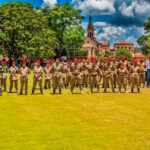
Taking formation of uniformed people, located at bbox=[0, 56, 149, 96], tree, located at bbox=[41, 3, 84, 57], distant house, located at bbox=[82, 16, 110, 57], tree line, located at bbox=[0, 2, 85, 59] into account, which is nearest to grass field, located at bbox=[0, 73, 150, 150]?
formation of uniformed people, located at bbox=[0, 56, 149, 96]

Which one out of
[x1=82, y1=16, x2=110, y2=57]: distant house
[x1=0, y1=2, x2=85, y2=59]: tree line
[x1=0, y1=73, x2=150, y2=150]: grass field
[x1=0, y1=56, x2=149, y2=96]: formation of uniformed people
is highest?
[x1=82, y1=16, x2=110, y2=57]: distant house

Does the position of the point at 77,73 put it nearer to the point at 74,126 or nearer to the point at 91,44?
the point at 74,126

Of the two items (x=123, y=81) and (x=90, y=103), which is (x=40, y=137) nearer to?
(x=90, y=103)


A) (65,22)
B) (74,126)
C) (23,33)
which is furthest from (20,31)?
(74,126)

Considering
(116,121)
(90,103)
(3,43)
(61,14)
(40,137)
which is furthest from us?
(61,14)

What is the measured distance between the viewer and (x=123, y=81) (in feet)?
52.9

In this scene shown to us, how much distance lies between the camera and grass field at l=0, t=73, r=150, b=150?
20.9 ft

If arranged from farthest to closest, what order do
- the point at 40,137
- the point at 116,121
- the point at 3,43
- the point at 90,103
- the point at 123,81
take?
the point at 3,43
the point at 123,81
the point at 90,103
the point at 116,121
the point at 40,137

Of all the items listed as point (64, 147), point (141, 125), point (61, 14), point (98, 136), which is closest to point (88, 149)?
point (64, 147)

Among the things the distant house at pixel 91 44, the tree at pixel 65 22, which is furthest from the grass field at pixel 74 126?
the distant house at pixel 91 44

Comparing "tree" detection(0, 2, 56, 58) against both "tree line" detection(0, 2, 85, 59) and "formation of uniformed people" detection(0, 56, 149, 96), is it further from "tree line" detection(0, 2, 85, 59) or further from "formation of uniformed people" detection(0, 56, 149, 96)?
"formation of uniformed people" detection(0, 56, 149, 96)

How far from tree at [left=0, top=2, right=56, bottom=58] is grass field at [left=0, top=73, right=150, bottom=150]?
34.0 meters

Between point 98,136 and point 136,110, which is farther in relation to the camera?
point 136,110

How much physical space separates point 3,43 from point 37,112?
122ft
